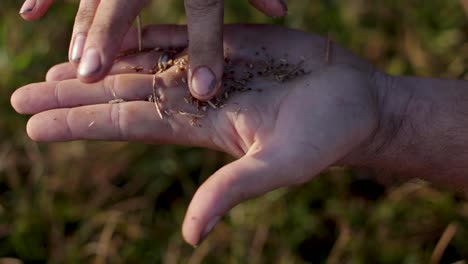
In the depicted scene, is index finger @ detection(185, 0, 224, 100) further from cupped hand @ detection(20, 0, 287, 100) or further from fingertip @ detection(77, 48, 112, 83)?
fingertip @ detection(77, 48, 112, 83)

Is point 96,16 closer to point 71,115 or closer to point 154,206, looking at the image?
point 71,115

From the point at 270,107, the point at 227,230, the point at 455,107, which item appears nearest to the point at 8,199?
the point at 227,230

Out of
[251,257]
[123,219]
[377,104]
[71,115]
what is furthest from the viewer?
[123,219]

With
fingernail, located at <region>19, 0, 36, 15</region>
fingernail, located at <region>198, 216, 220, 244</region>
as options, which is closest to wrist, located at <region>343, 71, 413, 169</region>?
fingernail, located at <region>198, 216, 220, 244</region>

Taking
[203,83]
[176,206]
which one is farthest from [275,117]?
[176,206]

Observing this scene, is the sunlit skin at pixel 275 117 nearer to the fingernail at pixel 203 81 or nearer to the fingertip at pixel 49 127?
the fingertip at pixel 49 127

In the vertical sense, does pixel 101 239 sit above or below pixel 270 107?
below

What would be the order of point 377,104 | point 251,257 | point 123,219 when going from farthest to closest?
1. point 123,219
2. point 251,257
3. point 377,104
